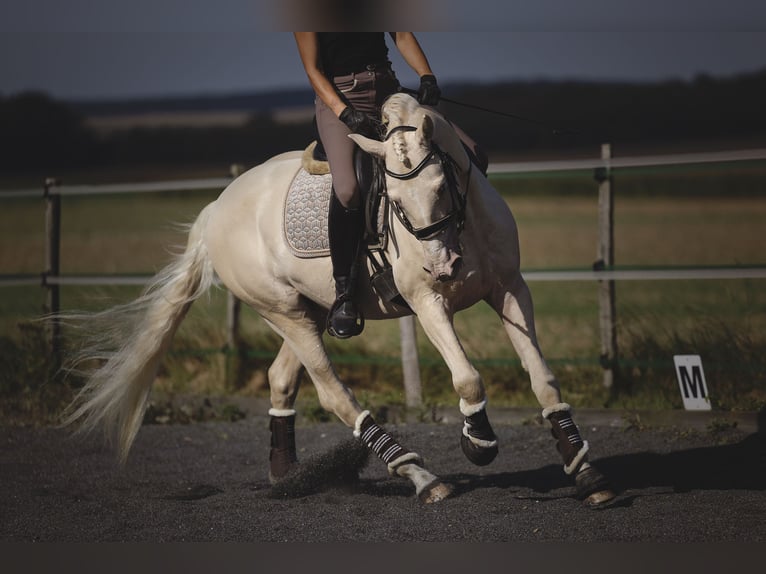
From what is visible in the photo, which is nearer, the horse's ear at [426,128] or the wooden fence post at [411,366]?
the horse's ear at [426,128]

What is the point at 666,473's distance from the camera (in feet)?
16.4

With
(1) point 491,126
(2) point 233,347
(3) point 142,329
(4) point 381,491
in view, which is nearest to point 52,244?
(2) point 233,347

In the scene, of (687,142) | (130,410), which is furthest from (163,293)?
(687,142)

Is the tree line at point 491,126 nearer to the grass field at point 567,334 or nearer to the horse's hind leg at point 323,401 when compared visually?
the grass field at point 567,334

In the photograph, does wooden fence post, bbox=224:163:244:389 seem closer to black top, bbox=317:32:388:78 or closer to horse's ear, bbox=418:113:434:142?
black top, bbox=317:32:388:78

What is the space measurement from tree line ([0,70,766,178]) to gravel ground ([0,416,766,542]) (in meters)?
34.4

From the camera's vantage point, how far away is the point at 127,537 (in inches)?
167

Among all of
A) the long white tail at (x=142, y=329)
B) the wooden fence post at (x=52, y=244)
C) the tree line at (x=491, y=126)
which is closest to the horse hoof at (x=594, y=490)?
the long white tail at (x=142, y=329)

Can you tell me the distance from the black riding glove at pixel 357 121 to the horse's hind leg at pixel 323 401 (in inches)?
53.9

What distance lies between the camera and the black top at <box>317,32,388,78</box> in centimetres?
477

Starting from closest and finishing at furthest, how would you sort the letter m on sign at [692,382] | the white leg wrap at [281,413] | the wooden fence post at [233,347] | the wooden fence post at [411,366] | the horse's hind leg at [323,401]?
1. the horse's hind leg at [323,401]
2. the white leg wrap at [281,413]
3. the letter m on sign at [692,382]
4. the wooden fence post at [411,366]
5. the wooden fence post at [233,347]

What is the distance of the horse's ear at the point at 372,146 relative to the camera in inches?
166

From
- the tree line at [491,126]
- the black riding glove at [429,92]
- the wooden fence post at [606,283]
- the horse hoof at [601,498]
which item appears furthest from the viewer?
the tree line at [491,126]

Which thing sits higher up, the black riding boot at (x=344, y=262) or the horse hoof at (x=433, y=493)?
the black riding boot at (x=344, y=262)
